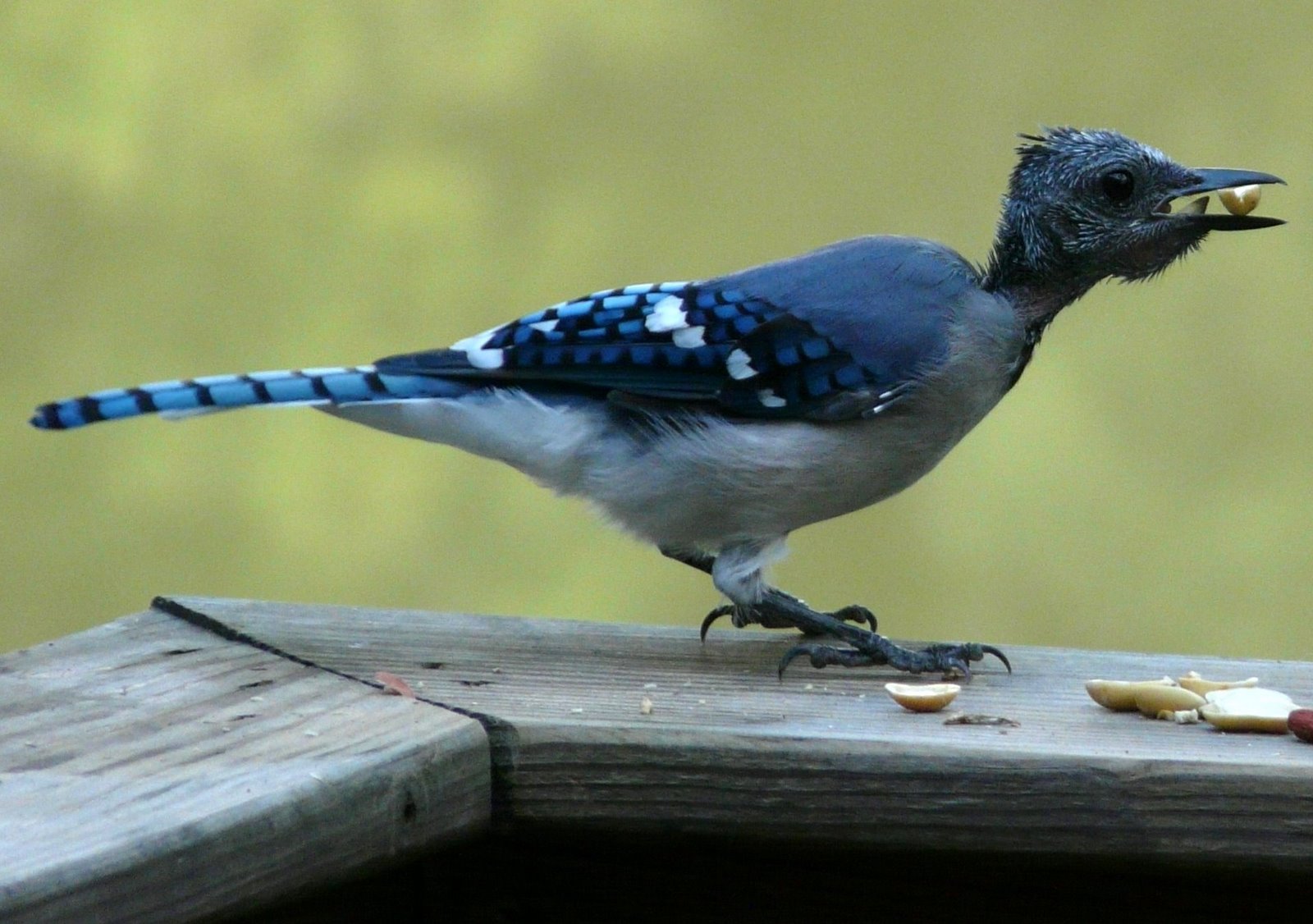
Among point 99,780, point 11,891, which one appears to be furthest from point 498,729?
point 11,891

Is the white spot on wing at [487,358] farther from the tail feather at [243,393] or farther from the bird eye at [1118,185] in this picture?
the bird eye at [1118,185]

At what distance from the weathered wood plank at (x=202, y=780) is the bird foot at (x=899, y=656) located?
2.70 ft

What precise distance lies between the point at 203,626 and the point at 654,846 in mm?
916

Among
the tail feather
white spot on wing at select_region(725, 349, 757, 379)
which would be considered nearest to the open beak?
white spot on wing at select_region(725, 349, 757, 379)

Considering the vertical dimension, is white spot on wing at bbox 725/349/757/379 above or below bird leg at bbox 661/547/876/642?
above

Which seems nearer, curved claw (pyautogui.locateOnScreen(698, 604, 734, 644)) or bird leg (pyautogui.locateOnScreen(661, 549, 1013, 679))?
bird leg (pyautogui.locateOnScreen(661, 549, 1013, 679))

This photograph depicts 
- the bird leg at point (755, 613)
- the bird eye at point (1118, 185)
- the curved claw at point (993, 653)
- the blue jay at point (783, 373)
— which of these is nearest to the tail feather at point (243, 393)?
the blue jay at point (783, 373)

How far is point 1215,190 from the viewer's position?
9.87 ft

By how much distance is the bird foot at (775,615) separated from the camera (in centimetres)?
299

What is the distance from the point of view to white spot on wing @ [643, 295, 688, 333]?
2924 millimetres

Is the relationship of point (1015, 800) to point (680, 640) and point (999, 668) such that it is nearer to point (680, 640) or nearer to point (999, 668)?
point (999, 668)

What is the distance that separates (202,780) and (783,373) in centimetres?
148

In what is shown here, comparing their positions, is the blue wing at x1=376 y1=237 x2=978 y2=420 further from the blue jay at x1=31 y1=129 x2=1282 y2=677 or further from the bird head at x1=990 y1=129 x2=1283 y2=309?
the bird head at x1=990 y1=129 x2=1283 y2=309

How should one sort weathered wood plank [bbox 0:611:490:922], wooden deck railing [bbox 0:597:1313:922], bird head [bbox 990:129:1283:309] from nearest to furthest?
weathered wood plank [bbox 0:611:490:922] → wooden deck railing [bbox 0:597:1313:922] → bird head [bbox 990:129:1283:309]
